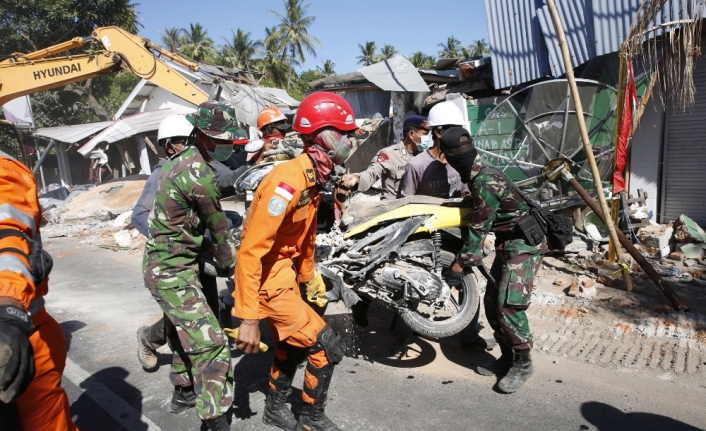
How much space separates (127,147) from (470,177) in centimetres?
1966

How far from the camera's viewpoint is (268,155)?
5.34 meters

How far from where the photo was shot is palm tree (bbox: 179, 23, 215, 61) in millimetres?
40312

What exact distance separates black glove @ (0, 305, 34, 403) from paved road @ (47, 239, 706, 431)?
1.95m

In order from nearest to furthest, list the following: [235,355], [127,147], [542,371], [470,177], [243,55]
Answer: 1. [470,177]
2. [542,371]
3. [235,355]
4. [127,147]
5. [243,55]

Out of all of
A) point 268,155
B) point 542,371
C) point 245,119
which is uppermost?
point 245,119

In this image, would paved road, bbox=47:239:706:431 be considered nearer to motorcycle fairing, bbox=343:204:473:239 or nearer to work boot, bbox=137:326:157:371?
work boot, bbox=137:326:157:371

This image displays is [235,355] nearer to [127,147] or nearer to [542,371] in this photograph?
[542,371]

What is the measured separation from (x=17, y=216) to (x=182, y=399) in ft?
6.81

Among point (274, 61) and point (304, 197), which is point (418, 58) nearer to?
point (274, 61)

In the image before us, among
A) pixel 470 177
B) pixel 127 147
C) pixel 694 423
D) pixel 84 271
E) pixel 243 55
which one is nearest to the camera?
pixel 694 423

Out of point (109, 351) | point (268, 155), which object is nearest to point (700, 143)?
point (268, 155)

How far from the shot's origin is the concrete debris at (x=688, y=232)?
19.6 ft

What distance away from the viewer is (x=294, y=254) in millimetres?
2924

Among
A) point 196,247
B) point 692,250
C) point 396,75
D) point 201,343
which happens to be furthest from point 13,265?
point 396,75
